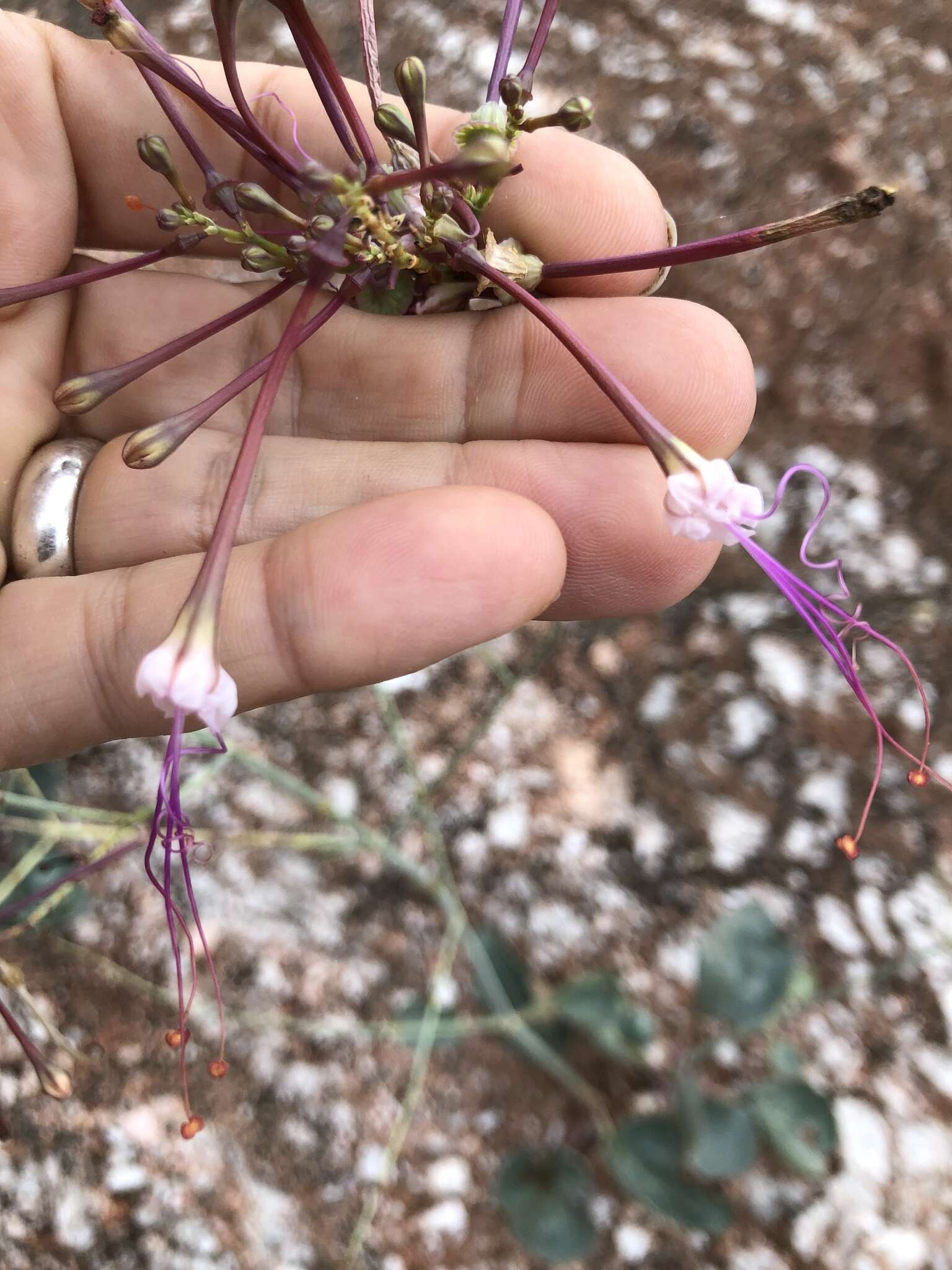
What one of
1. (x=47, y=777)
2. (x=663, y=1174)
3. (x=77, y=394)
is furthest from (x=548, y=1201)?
(x=77, y=394)

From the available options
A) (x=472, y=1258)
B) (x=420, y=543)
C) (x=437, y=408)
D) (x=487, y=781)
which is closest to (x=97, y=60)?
(x=437, y=408)

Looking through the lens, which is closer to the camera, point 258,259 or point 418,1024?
point 258,259

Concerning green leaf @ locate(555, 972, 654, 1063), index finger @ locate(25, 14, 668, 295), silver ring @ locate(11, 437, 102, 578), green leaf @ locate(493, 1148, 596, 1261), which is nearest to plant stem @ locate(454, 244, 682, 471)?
index finger @ locate(25, 14, 668, 295)

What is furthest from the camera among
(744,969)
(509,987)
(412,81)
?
(509,987)

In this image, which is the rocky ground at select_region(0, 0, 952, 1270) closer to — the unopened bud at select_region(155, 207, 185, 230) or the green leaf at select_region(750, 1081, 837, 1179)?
the green leaf at select_region(750, 1081, 837, 1179)

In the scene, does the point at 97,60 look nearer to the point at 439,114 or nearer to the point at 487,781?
the point at 439,114

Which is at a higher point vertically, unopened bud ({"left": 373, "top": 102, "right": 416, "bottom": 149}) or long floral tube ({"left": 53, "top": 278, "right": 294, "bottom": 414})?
unopened bud ({"left": 373, "top": 102, "right": 416, "bottom": 149})

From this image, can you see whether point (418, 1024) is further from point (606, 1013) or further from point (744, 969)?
point (744, 969)
